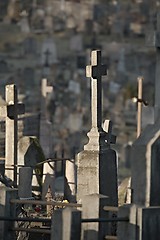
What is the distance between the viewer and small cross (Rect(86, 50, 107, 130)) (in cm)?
1385

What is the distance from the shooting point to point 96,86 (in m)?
14.0

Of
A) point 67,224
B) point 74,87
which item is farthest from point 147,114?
point 74,87

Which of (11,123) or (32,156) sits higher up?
(11,123)

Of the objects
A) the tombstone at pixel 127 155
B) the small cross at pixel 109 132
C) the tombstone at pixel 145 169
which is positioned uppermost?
the tombstone at pixel 127 155

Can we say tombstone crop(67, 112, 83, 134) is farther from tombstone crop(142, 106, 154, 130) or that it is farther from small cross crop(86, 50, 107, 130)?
small cross crop(86, 50, 107, 130)

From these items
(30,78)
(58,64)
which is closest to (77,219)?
(30,78)

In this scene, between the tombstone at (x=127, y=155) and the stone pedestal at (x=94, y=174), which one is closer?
the stone pedestal at (x=94, y=174)

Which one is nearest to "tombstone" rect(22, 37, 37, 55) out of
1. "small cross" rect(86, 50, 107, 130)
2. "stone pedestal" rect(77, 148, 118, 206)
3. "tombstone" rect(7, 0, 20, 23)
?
"tombstone" rect(7, 0, 20, 23)

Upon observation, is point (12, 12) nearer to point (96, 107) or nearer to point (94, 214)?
point (96, 107)

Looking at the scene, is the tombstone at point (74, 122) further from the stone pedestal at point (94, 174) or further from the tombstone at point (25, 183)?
the stone pedestal at point (94, 174)

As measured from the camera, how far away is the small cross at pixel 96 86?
13852 millimetres

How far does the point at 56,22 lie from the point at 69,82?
14.8 meters

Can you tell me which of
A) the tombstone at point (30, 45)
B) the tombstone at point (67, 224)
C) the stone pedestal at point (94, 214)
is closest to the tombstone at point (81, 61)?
the tombstone at point (30, 45)

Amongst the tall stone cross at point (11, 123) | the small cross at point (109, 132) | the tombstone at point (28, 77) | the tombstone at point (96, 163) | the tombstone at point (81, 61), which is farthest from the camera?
the tombstone at point (81, 61)
